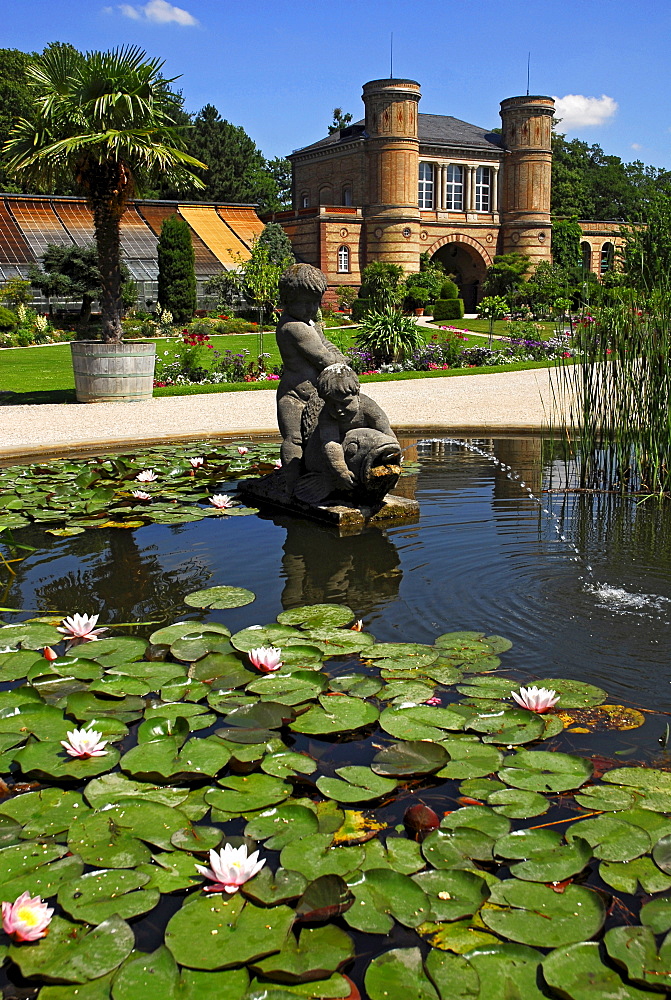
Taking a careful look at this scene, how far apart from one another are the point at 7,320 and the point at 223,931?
23.6 meters

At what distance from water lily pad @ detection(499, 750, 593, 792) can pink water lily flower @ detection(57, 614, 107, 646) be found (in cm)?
177

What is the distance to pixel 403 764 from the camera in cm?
248

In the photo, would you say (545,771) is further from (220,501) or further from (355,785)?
(220,501)

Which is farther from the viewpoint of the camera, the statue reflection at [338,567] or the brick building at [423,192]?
the brick building at [423,192]

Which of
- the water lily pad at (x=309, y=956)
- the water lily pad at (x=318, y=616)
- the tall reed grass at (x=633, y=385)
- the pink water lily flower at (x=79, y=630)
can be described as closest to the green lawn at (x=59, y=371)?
the tall reed grass at (x=633, y=385)

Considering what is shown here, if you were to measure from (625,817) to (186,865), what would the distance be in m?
1.13

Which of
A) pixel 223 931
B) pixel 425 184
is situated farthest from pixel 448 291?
pixel 223 931

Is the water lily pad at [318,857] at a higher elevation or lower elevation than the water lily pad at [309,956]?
higher

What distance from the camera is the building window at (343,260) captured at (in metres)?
36.2

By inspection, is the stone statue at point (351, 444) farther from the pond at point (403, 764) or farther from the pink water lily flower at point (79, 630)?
the pink water lily flower at point (79, 630)

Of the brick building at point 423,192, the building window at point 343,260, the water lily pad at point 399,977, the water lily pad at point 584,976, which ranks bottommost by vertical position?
the water lily pad at point 399,977

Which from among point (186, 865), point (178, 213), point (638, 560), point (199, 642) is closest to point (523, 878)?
point (186, 865)

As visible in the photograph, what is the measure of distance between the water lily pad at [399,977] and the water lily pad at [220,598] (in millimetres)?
2198

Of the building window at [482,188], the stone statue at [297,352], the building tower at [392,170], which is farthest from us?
the building window at [482,188]
